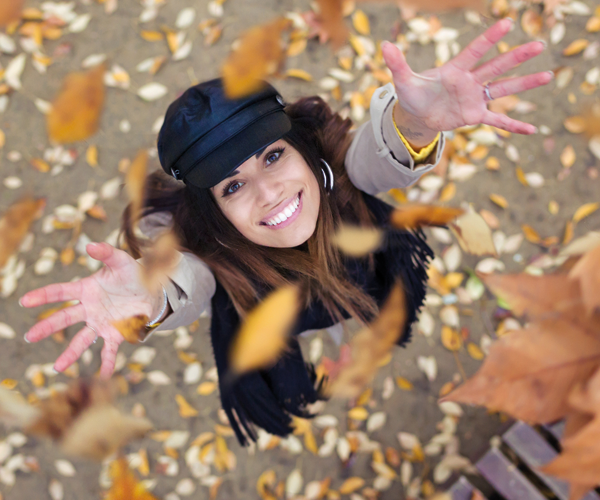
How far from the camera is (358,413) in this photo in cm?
200

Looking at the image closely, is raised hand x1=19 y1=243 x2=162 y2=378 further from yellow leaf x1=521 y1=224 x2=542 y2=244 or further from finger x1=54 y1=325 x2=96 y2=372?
yellow leaf x1=521 y1=224 x2=542 y2=244

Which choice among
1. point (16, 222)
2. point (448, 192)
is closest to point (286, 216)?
point (448, 192)

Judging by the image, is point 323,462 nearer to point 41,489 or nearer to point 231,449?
point 231,449

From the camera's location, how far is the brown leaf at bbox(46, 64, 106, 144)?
2.17m

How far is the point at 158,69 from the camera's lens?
2.20 m

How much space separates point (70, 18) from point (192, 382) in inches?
79.1

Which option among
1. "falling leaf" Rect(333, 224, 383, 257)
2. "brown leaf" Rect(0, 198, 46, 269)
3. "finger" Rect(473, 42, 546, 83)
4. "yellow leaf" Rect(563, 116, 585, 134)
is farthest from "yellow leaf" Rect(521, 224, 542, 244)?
"brown leaf" Rect(0, 198, 46, 269)

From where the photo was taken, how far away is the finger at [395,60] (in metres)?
0.87

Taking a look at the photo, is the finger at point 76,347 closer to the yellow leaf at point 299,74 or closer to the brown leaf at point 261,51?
the brown leaf at point 261,51

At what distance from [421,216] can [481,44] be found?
3.27ft

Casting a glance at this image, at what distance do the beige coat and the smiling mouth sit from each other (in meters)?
0.26

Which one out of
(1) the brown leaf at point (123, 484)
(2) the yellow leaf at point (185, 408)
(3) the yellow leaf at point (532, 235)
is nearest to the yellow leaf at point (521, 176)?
(3) the yellow leaf at point (532, 235)

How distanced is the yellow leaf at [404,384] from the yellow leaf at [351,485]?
0.46 m

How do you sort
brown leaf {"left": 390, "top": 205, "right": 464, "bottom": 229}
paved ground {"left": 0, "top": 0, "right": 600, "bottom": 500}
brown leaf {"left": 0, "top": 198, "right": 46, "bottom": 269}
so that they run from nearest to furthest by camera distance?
brown leaf {"left": 390, "top": 205, "right": 464, "bottom": 229} < paved ground {"left": 0, "top": 0, "right": 600, "bottom": 500} < brown leaf {"left": 0, "top": 198, "right": 46, "bottom": 269}
